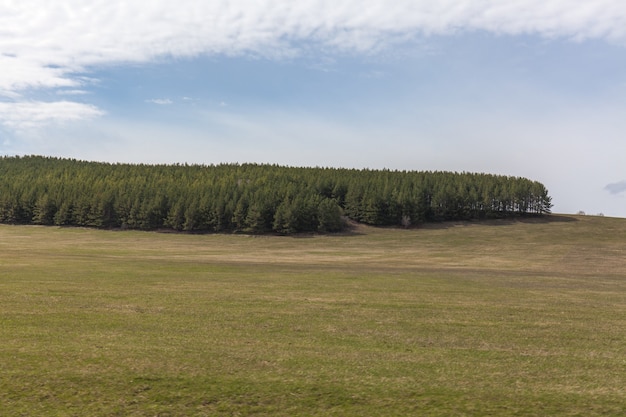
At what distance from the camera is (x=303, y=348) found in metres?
14.8

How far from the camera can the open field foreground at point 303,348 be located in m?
10.3

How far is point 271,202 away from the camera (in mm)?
126812

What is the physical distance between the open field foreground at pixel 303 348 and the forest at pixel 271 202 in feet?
303

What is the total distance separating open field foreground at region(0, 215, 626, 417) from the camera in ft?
33.7

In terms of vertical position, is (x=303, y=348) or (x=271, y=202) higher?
(x=271, y=202)

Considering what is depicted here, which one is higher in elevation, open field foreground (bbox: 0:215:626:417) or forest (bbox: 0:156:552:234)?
forest (bbox: 0:156:552:234)

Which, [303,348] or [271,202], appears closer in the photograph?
[303,348]

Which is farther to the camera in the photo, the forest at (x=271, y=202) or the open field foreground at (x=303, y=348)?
the forest at (x=271, y=202)

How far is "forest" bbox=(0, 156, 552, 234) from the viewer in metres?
126

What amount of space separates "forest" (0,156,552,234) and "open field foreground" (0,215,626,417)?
9239 centimetres

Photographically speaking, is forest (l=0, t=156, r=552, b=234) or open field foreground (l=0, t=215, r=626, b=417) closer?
open field foreground (l=0, t=215, r=626, b=417)

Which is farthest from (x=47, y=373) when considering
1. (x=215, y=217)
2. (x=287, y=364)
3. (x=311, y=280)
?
(x=215, y=217)

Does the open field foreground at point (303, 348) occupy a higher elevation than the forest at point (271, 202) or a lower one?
lower

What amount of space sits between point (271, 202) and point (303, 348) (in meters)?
113
